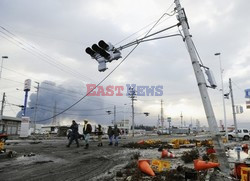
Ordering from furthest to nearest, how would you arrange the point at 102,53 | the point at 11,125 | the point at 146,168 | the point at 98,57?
the point at 11,125
the point at 98,57
the point at 102,53
the point at 146,168

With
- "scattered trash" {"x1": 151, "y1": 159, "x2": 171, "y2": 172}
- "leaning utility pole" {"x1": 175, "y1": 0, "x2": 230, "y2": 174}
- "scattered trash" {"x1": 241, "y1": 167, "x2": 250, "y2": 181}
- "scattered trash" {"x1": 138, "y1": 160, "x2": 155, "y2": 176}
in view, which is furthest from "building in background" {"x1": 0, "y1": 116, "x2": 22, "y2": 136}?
"scattered trash" {"x1": 241, "y1": 167, "x2": 250, "y2": 181}

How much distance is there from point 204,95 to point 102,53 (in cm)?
391

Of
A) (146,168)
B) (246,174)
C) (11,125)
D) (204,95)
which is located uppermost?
(11,125)

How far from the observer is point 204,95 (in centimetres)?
738

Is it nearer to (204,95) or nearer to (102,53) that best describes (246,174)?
(204,95)

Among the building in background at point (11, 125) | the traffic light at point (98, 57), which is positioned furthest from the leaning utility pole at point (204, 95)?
the building in background at point (11, 125)

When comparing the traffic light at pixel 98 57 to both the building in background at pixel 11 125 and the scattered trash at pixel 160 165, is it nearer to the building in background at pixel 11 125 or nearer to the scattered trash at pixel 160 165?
the scattered trash at pixel 160 165

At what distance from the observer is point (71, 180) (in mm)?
6789

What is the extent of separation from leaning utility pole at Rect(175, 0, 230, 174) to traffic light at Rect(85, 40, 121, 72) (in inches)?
107

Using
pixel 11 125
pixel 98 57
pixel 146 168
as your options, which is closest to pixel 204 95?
pixel 146 168

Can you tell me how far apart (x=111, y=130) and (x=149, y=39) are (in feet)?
41.9

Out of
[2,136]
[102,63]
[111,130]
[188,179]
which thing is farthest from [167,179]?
[111,130]

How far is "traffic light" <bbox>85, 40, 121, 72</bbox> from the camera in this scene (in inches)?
344

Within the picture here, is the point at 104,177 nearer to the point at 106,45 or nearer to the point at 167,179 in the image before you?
the point at 167,179
